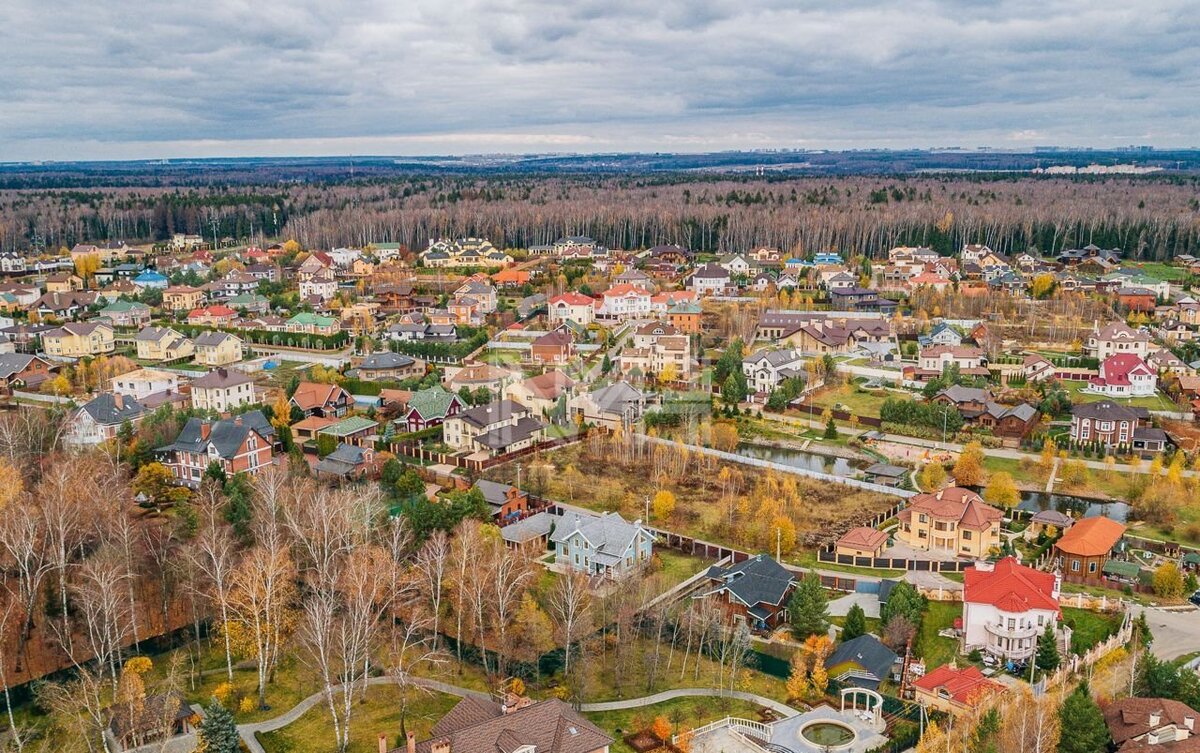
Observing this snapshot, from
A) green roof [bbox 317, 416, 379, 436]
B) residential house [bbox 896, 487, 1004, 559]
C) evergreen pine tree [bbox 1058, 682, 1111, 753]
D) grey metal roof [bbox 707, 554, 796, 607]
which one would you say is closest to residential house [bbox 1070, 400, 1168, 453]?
residential house [bbox 896, 487, 1004, 559]

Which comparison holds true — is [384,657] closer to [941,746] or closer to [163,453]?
[941,746]

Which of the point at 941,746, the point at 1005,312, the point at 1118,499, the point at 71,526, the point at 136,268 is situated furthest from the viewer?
the point at 136,268

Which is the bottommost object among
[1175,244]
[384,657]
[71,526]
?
[384,657]

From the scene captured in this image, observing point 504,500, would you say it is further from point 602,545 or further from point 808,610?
point 808,610

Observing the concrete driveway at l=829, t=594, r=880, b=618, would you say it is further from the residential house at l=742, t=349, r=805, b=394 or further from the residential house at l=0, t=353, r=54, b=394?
the residential house at l=0, t=353, r=54, b=394

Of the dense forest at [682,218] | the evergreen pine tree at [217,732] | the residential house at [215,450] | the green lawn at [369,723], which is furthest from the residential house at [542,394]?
the dense forest at [682,218]

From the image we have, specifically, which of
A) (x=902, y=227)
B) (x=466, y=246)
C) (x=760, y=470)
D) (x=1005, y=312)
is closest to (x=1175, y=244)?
(x=902, y=227)
